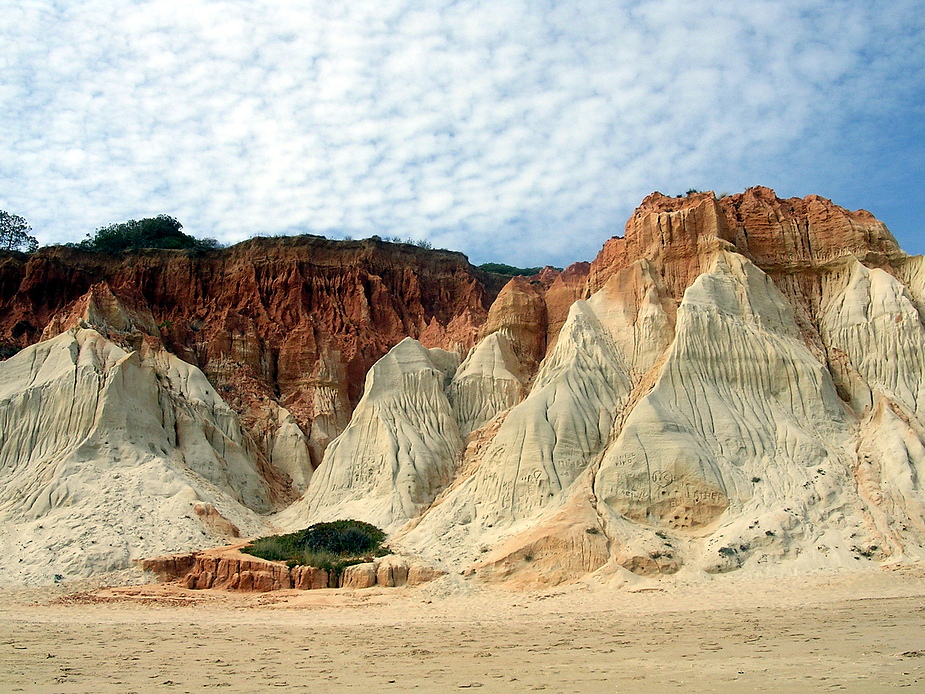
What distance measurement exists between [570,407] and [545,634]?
46.5 ft

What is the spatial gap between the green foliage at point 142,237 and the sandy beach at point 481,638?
38.6 m

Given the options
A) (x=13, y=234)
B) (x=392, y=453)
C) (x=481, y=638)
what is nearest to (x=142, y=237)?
(x=13, y=234)

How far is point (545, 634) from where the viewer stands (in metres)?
16.0

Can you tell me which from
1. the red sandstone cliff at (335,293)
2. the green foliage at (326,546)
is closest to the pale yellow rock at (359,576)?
the green foliage at (326,546)

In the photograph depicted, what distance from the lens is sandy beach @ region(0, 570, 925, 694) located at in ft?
37.5

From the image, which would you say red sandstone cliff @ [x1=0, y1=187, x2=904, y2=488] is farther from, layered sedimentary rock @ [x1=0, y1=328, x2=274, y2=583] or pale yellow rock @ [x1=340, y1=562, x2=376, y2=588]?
pale yellow rock @ [x1=340, y1=562, x2=376, y2=588]

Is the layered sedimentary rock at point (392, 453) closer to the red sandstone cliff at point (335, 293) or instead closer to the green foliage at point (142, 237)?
the red sandstone cliff at point (335, 293)

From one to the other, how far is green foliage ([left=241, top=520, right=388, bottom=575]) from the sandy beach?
6.02 ft

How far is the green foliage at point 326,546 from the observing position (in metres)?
25.3

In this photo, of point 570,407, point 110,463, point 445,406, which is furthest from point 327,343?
point 570,407

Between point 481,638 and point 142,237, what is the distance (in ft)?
166

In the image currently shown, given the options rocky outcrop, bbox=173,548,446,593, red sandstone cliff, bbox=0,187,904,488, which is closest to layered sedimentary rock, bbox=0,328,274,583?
→ rocky outcrop, bbox=173,548,446,593

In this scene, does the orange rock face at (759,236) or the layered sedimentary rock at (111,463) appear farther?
the orange rock face at (759,236)

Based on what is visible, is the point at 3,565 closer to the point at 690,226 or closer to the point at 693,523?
the point at 693,523
